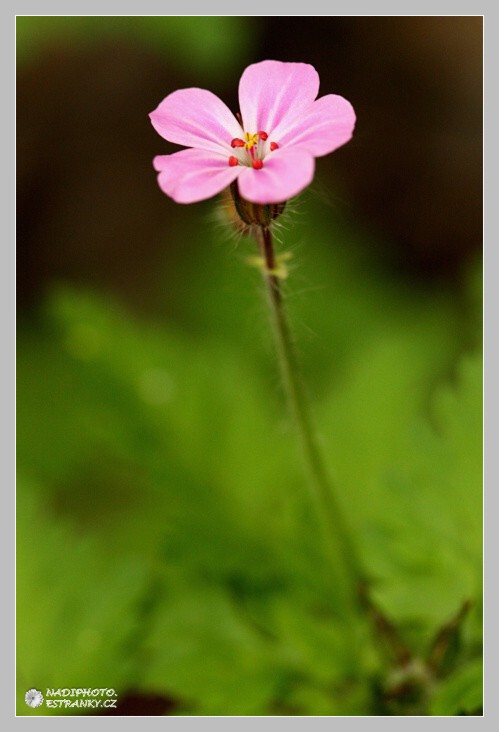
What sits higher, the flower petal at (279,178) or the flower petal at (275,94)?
the flower petal at (275,94)

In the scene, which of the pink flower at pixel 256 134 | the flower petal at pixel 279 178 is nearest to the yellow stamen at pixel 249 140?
the pink flower at pixel 256 134

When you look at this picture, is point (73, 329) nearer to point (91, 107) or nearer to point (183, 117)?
point (183, 117)

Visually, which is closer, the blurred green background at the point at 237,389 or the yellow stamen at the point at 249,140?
the yellow stamen at the point at 249,140

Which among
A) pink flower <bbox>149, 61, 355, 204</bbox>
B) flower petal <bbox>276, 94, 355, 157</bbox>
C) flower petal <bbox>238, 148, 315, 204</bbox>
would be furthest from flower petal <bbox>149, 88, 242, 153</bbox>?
flower petal <bbox>238, 148, 315, 204</bbox>

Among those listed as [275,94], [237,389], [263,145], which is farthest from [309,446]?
[237,389]

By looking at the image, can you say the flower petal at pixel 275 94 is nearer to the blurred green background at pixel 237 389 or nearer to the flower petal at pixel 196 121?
the flower petal at pixel 196 121

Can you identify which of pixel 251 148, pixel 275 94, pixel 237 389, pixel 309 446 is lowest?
pixel 309 446

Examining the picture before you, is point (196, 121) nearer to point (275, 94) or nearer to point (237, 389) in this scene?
point (275, 94)
